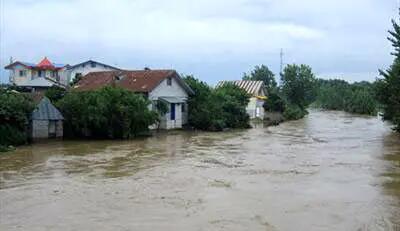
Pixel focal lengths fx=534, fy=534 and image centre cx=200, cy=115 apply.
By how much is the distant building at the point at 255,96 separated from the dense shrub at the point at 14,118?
2199 cm

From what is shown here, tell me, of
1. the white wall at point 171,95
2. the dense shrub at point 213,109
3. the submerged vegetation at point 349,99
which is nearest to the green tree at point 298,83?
the submerged vegetation at point 349,99

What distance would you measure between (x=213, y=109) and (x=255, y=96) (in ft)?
43.6

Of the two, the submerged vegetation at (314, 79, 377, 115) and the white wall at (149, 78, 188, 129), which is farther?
A: the submerged vegetation at (314, 79, 377, 115)

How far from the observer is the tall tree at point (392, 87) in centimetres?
2822

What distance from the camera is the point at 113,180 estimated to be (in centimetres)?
1482

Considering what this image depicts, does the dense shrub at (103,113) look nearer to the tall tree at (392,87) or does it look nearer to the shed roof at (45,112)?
the shed roof at (45,112)

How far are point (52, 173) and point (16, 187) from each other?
227 centimetres

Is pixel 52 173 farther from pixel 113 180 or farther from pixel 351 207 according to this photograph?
pixel 351 207

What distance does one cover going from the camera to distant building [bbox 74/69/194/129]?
3178 centimetres

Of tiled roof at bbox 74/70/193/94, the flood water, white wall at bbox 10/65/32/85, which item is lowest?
the flood water

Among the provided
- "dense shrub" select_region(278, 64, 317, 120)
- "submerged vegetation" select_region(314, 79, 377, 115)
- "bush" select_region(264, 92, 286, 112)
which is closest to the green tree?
"dense shrub" select_region(278, 64, 317, 120)

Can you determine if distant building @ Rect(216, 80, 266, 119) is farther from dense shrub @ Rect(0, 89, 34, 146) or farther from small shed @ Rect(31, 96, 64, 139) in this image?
dense shrub @ Rect(0, 89, 34, 146)

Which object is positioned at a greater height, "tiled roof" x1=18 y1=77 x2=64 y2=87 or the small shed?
"tiled roof" x1=18 y1=77 x2=64 y2=87

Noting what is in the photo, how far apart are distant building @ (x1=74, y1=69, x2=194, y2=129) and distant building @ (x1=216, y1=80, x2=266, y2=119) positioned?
1020cm
